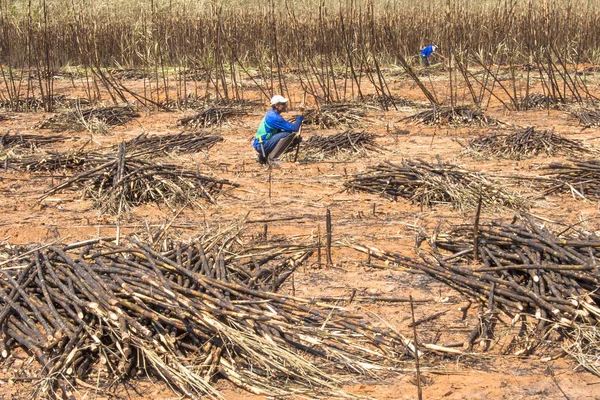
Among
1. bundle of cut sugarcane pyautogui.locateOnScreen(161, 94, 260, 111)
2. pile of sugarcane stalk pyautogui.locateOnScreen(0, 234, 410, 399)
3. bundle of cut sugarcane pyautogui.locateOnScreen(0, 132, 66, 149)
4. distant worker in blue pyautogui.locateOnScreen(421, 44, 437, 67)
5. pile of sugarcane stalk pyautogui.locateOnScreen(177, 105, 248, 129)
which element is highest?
distant worker in blue pyautogui.locateOnScreen(421, 44, 437, 67)

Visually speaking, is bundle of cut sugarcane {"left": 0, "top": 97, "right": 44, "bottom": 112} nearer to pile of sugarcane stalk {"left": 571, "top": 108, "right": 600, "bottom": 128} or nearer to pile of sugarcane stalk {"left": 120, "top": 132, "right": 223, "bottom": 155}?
pile of sugarcane stalk {"left": 120, "top": 132, "right": 223, "bottom": 155}

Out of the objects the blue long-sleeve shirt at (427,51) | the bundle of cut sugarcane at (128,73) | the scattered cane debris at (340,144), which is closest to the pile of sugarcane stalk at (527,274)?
the scattered cane debris at (340,144)

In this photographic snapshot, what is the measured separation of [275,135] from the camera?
628 cm

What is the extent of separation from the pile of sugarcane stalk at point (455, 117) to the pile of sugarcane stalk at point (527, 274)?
3989mm

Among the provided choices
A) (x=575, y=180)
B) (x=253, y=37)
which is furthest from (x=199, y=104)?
(x=575, y=180)

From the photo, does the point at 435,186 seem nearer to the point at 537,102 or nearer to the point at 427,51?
the point at 537,102

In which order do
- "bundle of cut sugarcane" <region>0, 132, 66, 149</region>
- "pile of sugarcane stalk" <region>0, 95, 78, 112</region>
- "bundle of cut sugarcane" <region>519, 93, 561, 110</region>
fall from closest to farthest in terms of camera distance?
"bundle of cut sugarcane" <region>0, 132, 66, 149</region>, "bundle of cut sugarcane" <region>519, 93, 561, 110</region>, "pile of sugarcane stalk" <region>0, 95, 78, 112</region>

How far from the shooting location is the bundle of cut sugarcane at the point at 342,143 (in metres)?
6.59

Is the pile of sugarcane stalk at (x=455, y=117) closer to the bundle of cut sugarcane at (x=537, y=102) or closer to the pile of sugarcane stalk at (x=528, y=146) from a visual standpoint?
the bundle of cut sugarcane at (x=537, y=102)

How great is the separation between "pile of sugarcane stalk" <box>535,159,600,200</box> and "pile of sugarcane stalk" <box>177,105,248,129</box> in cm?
374

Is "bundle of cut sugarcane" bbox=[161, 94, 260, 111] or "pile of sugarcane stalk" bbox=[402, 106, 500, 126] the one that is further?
"bundle of cut sugarcane" bbox=[161, 94, 260, 111]

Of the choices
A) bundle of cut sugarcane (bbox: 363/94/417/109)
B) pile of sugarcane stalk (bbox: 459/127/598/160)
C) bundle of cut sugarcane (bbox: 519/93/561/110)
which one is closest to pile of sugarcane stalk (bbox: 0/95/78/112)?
bundle of cut sugarcane (bbox: 363/94/417/109)

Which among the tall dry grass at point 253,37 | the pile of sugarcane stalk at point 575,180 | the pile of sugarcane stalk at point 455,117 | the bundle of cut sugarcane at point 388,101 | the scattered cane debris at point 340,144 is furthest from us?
the tall dry grass at point 253,37

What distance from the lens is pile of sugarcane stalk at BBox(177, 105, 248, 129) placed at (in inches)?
316
